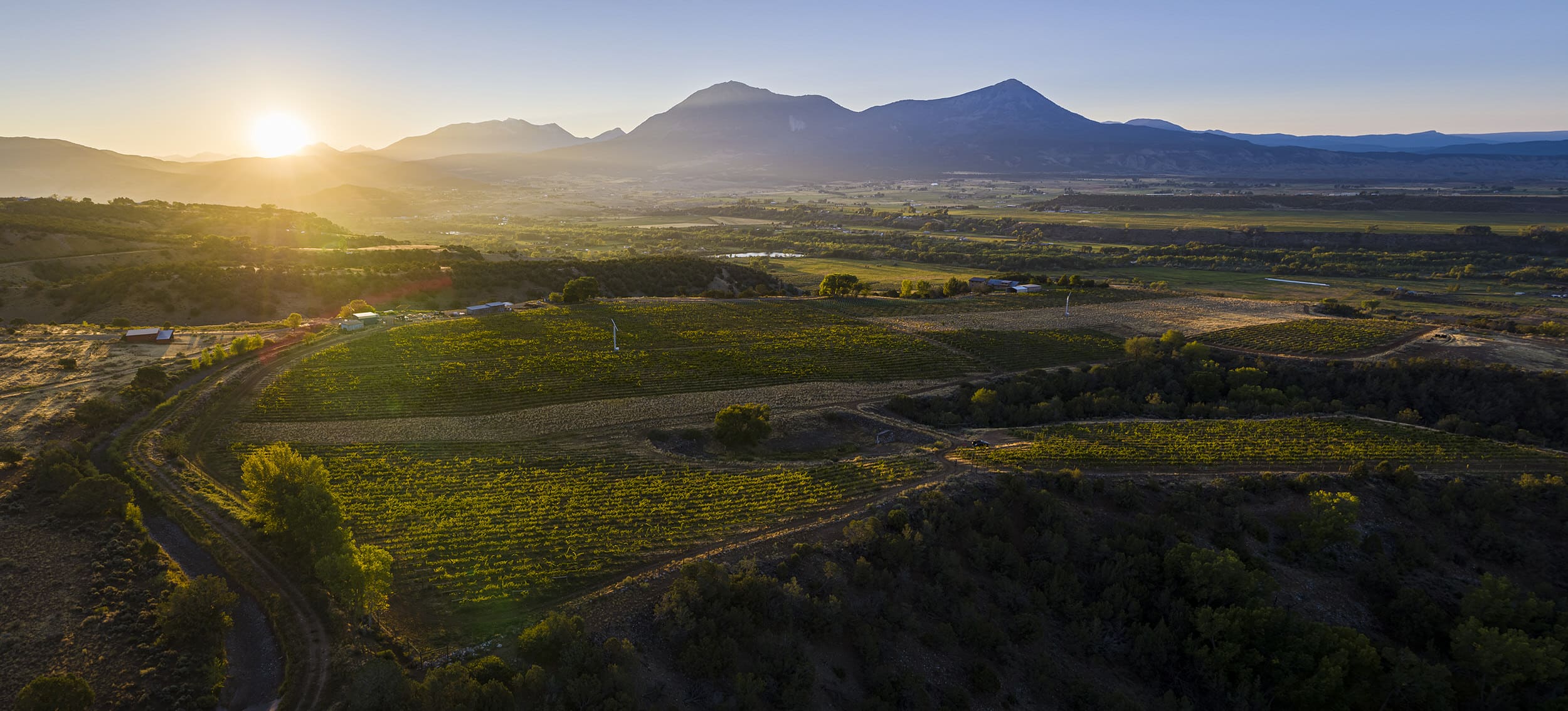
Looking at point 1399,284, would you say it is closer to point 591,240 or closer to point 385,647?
point 385,647

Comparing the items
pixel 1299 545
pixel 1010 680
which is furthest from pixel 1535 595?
pixel 1010 680

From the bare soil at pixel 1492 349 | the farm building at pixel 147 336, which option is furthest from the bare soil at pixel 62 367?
the bare soil at pixel 1492 349

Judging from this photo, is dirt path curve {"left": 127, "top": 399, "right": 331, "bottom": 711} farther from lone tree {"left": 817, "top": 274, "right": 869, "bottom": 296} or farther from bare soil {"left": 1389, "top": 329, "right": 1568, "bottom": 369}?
bare soil {"left": 1389, "top": 329, "right": 1568, "bottom": 369}

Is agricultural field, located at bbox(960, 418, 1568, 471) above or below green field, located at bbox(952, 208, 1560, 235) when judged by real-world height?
below

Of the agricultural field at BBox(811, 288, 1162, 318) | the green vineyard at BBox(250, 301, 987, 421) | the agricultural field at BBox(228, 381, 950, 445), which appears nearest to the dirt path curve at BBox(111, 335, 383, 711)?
the agricultural field at BBox(228, 381, 950, 445)

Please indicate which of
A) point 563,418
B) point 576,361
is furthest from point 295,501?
point 576,361

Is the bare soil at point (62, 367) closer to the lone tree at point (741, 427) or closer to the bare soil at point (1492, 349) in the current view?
the lone tree at point (741, 427)

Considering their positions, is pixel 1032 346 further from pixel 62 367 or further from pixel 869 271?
pixel 62 367
